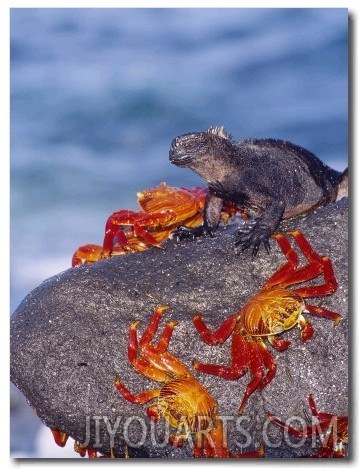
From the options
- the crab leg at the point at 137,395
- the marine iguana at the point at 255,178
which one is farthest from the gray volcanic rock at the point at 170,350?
the marine iguana at the point at 255,178

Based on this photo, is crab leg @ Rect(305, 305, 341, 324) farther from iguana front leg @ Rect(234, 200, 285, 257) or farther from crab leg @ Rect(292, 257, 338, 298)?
iguana front leg @ Rect(234, 200, 285, 257)

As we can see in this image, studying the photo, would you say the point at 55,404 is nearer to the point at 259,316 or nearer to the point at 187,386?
the point at 187,386

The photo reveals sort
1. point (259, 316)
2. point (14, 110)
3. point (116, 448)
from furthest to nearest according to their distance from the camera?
point (14, 110) → point (116, 448) → point (259, 316)

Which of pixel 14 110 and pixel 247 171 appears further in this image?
pixel 14 110

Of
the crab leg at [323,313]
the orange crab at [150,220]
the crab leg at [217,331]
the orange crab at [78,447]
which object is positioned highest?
the orange crab at [150,220]

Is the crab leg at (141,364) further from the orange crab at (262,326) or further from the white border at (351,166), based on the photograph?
the white border at (351,166)
